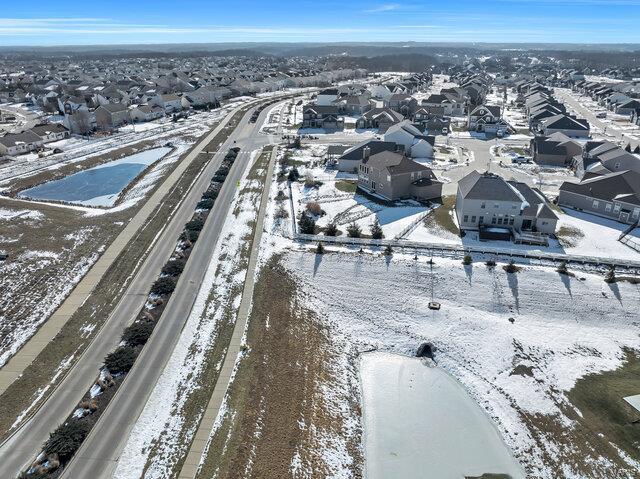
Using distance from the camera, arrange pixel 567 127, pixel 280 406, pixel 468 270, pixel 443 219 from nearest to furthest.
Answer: pixel 280 406 < pixel 468 270 < pixel 443 219 < pixel 567 127

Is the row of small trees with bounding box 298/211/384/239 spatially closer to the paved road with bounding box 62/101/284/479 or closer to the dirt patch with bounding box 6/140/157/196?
the paved road with bounding box 62/101/284/479

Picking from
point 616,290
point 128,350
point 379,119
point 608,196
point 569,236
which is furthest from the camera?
point 379,119

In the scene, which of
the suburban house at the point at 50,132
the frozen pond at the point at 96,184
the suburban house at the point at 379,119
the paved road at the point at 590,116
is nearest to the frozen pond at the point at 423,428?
the frozen pond at the point at 96,184

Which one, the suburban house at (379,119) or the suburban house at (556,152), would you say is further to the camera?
the suburban house at (379,119)

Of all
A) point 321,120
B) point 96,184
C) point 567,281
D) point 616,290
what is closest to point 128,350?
point 567,281

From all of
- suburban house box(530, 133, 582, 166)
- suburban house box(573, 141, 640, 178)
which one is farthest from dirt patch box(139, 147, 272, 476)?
suburban house box(530, 133, 582, 166)

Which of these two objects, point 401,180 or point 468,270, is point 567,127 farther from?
point 468,270

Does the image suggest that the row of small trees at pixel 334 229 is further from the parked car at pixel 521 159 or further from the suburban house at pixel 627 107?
the suburban house at pixel 627 107

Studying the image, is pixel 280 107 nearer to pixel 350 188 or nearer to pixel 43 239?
pixel 350 188
